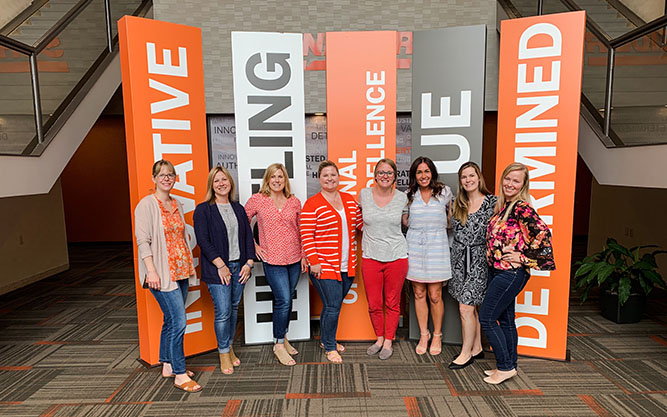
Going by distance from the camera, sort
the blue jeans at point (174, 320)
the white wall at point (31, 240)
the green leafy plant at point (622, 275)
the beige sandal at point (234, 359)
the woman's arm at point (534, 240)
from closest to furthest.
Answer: the woman's arm at point (534, 240)
the blue jeans at point (174, 320)
the beige sandal at point (234, 359)
the green leafy plant at point (622, 275)
the white wall at point (31, 240)

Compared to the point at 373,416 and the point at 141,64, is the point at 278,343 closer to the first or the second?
the point at 373,416

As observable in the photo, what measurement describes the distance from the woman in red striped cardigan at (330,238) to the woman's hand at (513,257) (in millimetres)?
1153

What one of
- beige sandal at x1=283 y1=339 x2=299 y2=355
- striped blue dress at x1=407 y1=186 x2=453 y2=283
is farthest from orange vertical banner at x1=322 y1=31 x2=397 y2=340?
beige sandal at x1=283 y1=339 x2=299 y2=355

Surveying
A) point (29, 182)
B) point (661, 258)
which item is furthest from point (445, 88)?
point (661, 258)

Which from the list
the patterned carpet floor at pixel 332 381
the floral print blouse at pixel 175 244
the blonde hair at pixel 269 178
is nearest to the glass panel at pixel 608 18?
the patterned carpet floor at pixel 332 381

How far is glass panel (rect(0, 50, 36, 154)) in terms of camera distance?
3.08 m

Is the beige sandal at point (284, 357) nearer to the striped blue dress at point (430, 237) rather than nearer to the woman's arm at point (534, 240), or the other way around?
the striped blue dress at point (430, 237)

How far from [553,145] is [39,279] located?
23.0 feet

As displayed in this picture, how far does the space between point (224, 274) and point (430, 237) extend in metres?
1.64

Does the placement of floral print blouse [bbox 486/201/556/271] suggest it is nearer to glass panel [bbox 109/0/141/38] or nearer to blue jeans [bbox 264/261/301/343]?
blue jeans [bbox 264/261/301/343]

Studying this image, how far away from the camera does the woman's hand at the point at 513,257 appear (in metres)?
2.54

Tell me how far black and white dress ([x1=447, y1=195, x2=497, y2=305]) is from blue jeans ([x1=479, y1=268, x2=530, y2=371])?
0.21 metres

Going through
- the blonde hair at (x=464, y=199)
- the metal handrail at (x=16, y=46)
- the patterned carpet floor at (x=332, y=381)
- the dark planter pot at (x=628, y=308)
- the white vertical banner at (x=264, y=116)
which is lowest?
the patterned carpet floor at (x=332, y=381)

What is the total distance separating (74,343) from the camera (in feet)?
12.0
